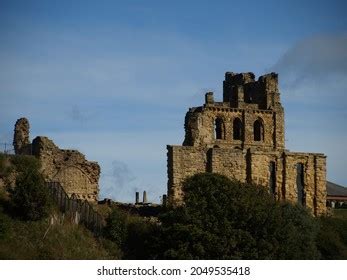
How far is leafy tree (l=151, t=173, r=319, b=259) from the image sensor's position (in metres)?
38.3

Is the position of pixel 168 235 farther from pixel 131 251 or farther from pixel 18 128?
pixel 18 128

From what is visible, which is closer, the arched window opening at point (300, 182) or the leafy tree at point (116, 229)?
the leafy tree at point (116, 229)

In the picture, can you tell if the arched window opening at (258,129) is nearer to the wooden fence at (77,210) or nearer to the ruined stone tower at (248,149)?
the ruined stone tower at (248,149)

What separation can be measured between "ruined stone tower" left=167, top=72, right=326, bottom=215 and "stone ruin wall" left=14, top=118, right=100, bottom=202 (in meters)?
4.09

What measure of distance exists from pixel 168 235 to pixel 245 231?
125 inches

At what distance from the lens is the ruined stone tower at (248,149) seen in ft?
163

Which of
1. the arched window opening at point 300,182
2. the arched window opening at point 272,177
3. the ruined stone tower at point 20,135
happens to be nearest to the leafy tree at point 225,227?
the ruined stone tower at point 20,135

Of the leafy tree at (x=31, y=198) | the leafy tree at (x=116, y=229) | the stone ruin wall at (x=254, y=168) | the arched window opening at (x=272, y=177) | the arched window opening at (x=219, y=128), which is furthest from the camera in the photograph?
the arched window opening at (x=219, y=128)

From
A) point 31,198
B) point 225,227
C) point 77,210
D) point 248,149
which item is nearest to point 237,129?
point 248,149

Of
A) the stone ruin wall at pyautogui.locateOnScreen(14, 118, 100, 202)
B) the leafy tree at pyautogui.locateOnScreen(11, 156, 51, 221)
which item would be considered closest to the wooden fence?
the leafy tree at pyautogui.locateOnScreen(11, 156, 51, 221)

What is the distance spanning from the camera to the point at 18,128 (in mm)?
47812

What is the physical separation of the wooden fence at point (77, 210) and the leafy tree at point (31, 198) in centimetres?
145

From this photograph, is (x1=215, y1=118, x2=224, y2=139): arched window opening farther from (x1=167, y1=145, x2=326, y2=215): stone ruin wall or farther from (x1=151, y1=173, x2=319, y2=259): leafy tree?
(x1=151, y1=173, x2=319, y2=259): leafy tree

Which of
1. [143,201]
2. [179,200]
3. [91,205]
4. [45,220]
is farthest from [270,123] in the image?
[45,220]
